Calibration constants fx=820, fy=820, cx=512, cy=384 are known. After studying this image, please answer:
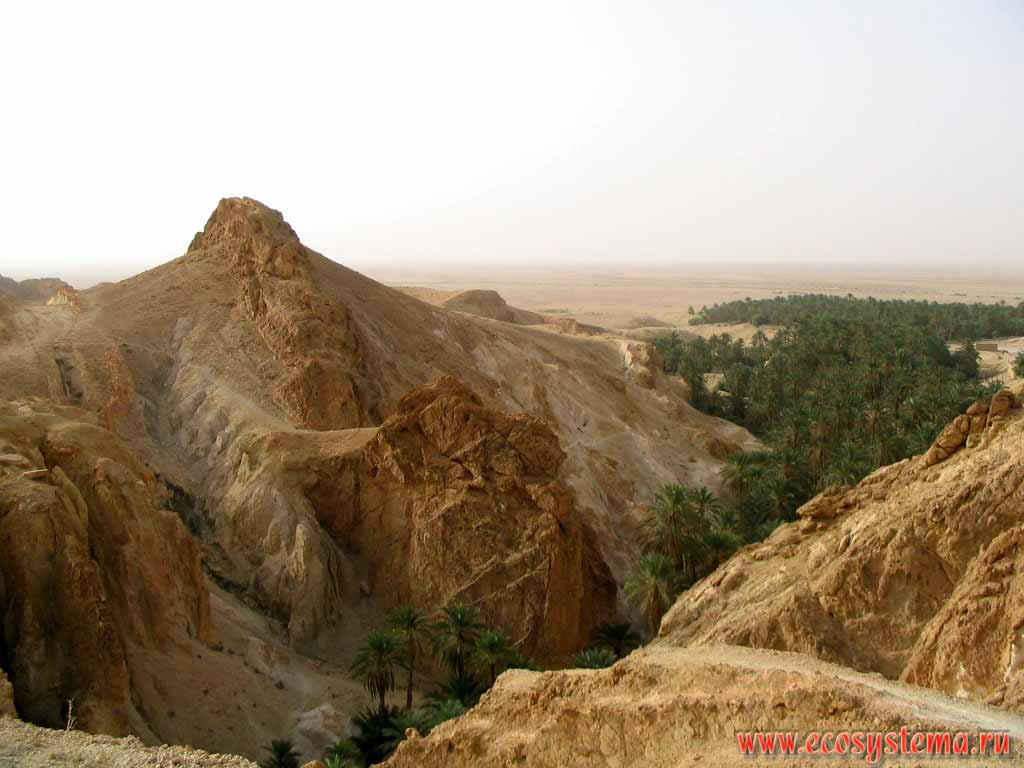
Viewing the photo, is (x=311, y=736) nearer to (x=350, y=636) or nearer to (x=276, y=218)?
(x=350, y=636)

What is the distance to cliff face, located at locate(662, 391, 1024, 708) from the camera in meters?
14.5

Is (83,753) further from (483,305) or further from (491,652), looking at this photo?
(483,305)

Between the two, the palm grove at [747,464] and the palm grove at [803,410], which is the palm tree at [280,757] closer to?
the palm grove at [747,464]

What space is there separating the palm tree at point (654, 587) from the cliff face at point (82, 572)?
43.1 feet

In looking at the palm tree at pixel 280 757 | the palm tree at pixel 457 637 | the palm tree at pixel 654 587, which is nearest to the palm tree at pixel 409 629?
the palm tree at pixel 457 637

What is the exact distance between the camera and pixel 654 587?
85.1ft

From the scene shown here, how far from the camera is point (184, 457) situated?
31562 mm

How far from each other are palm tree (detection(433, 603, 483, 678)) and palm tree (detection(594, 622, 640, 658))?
5212 mm

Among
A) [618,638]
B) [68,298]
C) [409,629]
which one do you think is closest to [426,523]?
[409,629]

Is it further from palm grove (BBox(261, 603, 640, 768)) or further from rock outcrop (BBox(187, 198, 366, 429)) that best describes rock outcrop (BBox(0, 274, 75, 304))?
palm grove (BBox(261, 603, 640, 768))

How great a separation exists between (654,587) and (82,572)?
16416 mm

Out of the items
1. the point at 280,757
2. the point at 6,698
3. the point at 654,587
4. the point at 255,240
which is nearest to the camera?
the point at 6,698

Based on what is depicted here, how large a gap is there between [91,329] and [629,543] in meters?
25.3

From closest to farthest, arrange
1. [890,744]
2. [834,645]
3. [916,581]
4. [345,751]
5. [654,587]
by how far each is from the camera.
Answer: [890,744] → [916,581] → [834,645] → [345,751] → [654,587]
